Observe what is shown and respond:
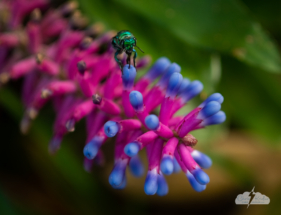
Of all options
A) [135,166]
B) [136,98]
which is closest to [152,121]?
[136,98]

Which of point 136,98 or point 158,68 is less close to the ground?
point 158,68

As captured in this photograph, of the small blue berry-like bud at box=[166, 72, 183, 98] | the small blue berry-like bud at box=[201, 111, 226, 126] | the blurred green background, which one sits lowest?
the small blue berry-like bud at box=[201, 111, 226, 126]

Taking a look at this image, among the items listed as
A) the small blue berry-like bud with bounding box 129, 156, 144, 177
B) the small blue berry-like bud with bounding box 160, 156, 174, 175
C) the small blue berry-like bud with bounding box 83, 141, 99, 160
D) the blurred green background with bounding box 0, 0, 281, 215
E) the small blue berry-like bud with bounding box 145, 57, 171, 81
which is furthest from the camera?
the blurred green background with bounding box 0, 0, 281, 215

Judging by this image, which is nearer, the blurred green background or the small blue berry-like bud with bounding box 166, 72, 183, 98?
the small blue berry-like bud with bounding box 166, 72, 183, 98

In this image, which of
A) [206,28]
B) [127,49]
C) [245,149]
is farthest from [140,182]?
[127,49]

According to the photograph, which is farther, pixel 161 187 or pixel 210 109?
pixel 161 187

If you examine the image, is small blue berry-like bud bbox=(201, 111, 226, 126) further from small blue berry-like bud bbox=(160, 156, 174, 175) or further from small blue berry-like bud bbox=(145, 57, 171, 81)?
small blue berry-like bud bbox=(145, 57, 171, 81)

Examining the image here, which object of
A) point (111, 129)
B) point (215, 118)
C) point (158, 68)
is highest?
point (158, 68)

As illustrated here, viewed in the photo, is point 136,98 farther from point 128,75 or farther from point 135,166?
point 135,166

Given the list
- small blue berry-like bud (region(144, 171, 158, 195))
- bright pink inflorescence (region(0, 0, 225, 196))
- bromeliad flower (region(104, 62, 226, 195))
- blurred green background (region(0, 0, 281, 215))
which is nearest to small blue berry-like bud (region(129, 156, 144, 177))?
bright pink inflorescence (region(0, 0, 225, 196))

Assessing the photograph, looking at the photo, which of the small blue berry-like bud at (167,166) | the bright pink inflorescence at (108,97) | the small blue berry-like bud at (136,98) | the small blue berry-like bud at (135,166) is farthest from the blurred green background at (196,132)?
the small blue berry-like bud at (167,166)
